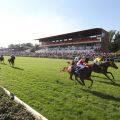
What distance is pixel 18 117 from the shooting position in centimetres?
741

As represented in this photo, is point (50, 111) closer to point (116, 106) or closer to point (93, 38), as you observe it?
point (116, 106)

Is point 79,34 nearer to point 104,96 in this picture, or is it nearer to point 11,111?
point 104,96

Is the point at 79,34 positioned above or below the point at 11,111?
above

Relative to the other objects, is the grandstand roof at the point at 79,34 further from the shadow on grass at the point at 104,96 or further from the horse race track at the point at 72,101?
the shadow on grass at the point at 104,96

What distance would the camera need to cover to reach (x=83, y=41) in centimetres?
6581

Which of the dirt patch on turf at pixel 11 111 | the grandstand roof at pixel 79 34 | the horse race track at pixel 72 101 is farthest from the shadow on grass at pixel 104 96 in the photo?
the grandstand roof at pixel 79 34

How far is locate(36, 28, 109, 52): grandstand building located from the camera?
6096cm

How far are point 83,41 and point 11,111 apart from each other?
58694mm

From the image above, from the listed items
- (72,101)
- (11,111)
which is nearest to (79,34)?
(72,101)

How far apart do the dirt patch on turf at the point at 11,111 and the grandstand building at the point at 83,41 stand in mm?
48329

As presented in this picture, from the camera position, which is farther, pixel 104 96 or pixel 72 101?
Result: pixel 104 96

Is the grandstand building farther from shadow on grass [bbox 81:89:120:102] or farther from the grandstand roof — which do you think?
shadow on grass [bbox 81:89:120:102]

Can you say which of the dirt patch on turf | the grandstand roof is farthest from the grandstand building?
the dirt patch on turf

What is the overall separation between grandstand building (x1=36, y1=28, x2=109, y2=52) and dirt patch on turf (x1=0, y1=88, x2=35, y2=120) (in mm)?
48329
